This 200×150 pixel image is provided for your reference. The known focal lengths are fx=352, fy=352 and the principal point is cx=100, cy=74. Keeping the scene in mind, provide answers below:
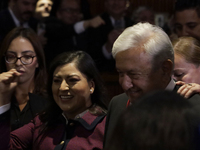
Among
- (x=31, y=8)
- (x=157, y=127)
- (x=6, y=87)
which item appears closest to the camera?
(x=157, y=127)

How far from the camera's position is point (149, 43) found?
1.53 metres

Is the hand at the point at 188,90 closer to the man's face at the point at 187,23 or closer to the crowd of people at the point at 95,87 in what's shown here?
the crowd of people at the point at 95,87

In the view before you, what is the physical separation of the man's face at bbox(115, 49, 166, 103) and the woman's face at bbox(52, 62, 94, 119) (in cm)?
54

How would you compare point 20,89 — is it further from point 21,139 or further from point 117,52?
point 117,52

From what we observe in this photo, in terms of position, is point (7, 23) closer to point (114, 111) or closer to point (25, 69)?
point (25, 69)

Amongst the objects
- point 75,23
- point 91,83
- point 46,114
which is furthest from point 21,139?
point 75,23

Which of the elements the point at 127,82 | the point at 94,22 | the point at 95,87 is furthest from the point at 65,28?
the point at 127,82

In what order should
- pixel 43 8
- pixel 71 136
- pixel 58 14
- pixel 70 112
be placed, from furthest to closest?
pixel 43 8 → pixel 58 14 → pixel 70 112 → pixel 71 136

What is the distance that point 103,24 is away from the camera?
362 centimetres

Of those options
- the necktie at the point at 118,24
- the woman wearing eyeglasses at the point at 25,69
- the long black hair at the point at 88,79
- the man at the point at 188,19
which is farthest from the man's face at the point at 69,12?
the long black hair at the point at 88,79

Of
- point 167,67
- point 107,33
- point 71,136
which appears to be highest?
point 167,67

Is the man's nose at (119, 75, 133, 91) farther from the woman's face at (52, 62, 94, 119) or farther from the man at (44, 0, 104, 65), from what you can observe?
the man at (44, 0, 104, 65)

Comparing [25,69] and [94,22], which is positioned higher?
[94,22]

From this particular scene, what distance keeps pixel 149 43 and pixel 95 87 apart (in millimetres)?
723
